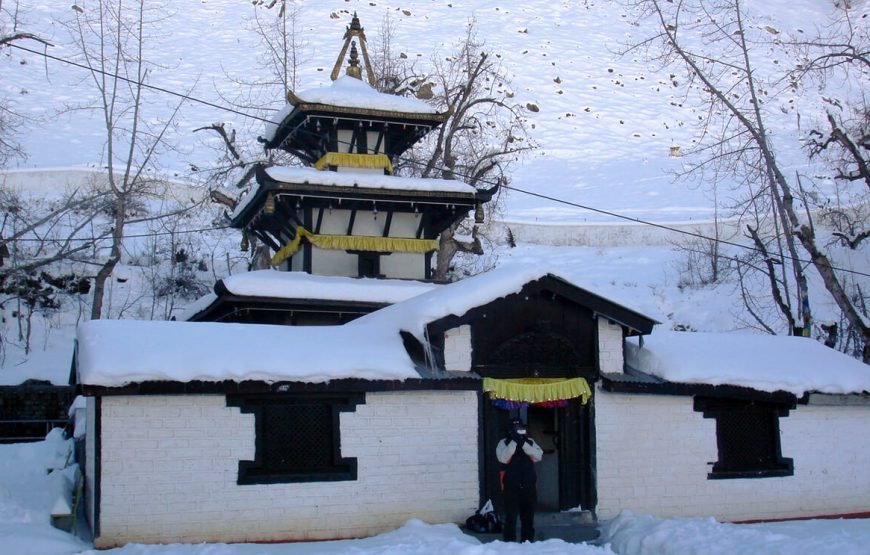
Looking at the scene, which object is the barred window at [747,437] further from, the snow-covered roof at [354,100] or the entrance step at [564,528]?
the snow-covered roof at [354,100]

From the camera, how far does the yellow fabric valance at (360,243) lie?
65.7ft

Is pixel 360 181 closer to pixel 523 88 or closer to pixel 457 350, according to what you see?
pixel 457 350

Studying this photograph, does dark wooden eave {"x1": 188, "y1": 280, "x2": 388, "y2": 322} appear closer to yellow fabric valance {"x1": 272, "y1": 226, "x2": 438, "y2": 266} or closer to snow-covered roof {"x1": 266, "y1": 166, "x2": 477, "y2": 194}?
yellow fabric valance {"x1": 272, "y1": 226, "x2": 438, "y2": 266}

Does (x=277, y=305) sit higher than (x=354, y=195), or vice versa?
(x=354, y=195)

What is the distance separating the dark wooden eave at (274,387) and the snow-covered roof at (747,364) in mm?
3296

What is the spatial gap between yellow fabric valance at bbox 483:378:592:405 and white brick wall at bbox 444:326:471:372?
0.41 meters

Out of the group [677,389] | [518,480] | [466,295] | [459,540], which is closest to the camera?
[459,540]

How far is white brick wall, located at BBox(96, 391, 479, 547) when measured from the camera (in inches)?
Answer: 480

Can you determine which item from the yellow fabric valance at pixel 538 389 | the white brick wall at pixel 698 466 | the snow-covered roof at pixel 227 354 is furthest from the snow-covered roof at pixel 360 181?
the white brick wall at pixel 698 466

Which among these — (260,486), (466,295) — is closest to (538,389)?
(466,295)

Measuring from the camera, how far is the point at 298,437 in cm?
1331

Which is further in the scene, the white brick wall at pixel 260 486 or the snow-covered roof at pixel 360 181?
the snow-covered roof at pixel 360 181

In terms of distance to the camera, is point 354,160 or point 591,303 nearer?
point 591,303

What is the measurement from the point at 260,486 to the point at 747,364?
8.17m
